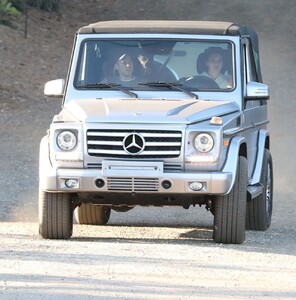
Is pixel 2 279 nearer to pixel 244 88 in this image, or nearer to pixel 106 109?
pixel 106 109

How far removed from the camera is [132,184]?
10.6 m

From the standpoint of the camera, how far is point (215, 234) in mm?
10938

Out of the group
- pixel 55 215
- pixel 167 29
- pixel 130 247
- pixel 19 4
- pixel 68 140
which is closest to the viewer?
pixel 130 247

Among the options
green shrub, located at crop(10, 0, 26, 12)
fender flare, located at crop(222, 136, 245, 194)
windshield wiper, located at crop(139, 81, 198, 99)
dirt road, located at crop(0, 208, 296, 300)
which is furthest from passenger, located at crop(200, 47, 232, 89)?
green shrub, located at crop(10, 0, 26, 12)

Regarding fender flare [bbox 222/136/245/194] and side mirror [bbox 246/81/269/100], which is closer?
fender flare [bbox 222/136/245/194]

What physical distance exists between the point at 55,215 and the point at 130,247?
2.78 feet

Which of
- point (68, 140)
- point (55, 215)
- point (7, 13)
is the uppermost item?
point (7, 13)

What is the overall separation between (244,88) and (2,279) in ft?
13.1

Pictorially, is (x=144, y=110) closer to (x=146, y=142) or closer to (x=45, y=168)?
(x=146, y=142)

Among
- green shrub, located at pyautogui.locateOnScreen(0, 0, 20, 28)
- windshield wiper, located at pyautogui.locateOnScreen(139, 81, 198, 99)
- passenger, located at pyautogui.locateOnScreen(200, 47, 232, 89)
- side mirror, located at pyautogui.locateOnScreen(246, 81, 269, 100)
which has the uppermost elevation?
green shrub, located at pyautogui.locateOnScreen(0, 0, 20, 28)

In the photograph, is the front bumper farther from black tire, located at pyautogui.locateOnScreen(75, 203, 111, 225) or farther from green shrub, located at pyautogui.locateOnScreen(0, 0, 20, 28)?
green shrub, located at pyautogui.locateOnScreen(0, 0, 20, 28)

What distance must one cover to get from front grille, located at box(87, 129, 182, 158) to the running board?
1.04 metres

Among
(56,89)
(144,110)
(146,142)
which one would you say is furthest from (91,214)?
(146,142)

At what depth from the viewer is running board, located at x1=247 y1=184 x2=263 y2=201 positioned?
11.4 meters
